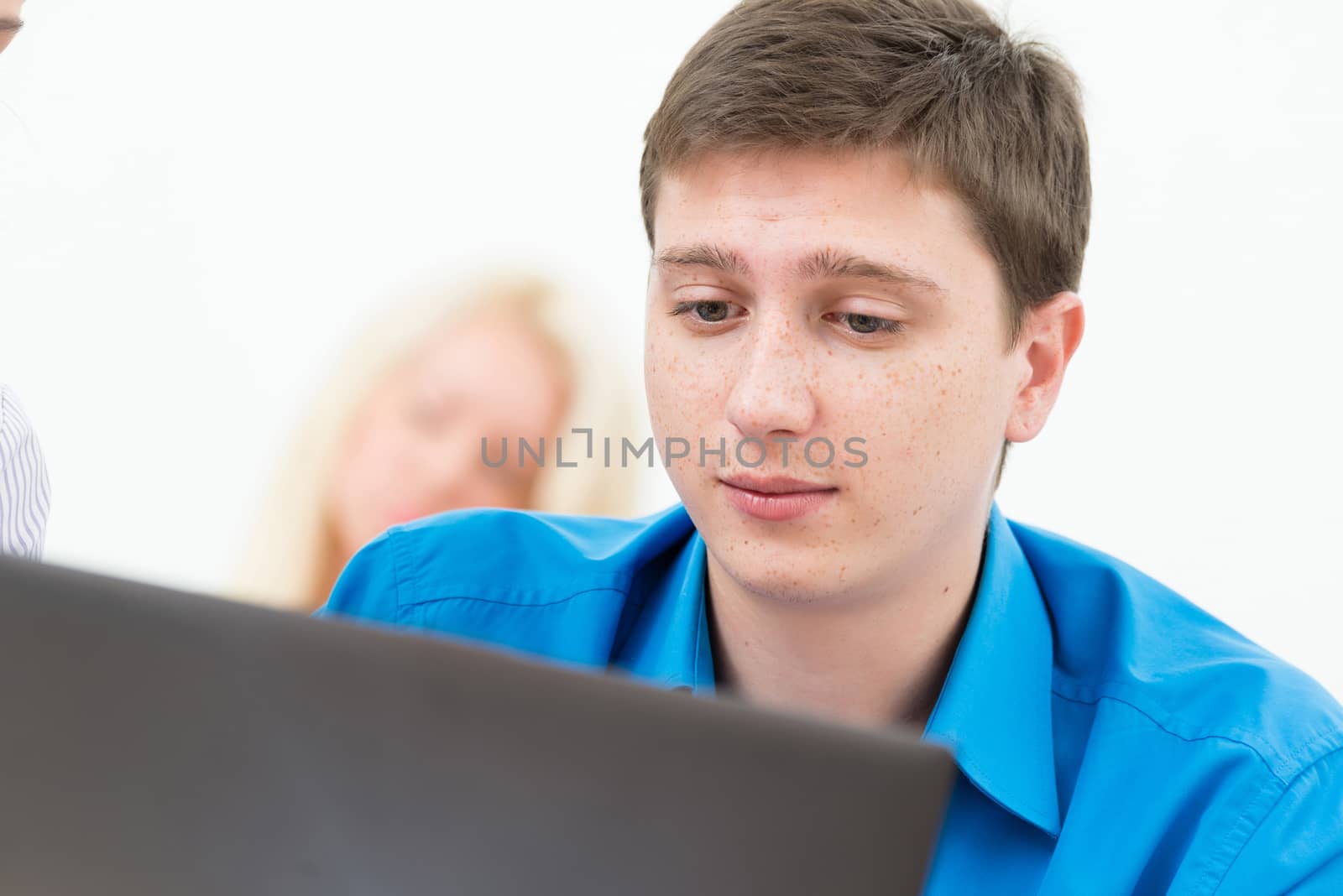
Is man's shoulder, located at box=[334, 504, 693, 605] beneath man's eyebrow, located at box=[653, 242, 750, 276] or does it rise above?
beneath

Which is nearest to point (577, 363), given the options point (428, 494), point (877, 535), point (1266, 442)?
point (428, 494)

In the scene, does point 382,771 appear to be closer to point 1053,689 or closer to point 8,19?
point 1053,689

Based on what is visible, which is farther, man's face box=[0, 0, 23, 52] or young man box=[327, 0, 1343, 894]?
man's face box=[0, 0, 23, 52]

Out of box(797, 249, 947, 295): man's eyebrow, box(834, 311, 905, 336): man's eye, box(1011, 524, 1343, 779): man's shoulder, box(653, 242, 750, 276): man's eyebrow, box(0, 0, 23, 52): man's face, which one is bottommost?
box(1011, 524, 1343, 779): man's shoulder

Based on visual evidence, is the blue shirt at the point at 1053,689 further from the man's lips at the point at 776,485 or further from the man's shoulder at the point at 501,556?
the man's lips at the point at 776,485

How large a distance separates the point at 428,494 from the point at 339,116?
843 mm

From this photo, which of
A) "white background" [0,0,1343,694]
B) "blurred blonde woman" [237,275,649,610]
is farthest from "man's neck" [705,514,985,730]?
"blurred blonde woman" [237,275,649,610]

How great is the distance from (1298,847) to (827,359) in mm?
587

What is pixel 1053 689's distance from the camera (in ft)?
4.36

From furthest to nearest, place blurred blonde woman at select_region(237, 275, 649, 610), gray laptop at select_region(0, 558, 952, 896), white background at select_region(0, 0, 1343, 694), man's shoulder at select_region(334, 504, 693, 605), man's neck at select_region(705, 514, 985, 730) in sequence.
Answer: blurred blonde woman at select_region(237, 275, 649, 610), white background at select_region(0, 0, 1343, 694), man's shoulder at select_region(334, 504, 693, 605), man's neck at select_region(705, 514, 985, 730), gray laptop at select_region(0, 558, 952, 896)

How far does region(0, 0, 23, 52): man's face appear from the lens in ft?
5.50

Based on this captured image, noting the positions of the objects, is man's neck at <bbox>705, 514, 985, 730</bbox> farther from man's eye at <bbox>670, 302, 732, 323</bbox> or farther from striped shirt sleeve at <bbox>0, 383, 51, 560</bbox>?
striped shirt sleeve at <bbox>0, 383, 51, 560</bbox>

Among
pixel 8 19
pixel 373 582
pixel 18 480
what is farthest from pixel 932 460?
pixel 8 19

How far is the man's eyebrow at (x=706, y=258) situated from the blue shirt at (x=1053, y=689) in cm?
39
